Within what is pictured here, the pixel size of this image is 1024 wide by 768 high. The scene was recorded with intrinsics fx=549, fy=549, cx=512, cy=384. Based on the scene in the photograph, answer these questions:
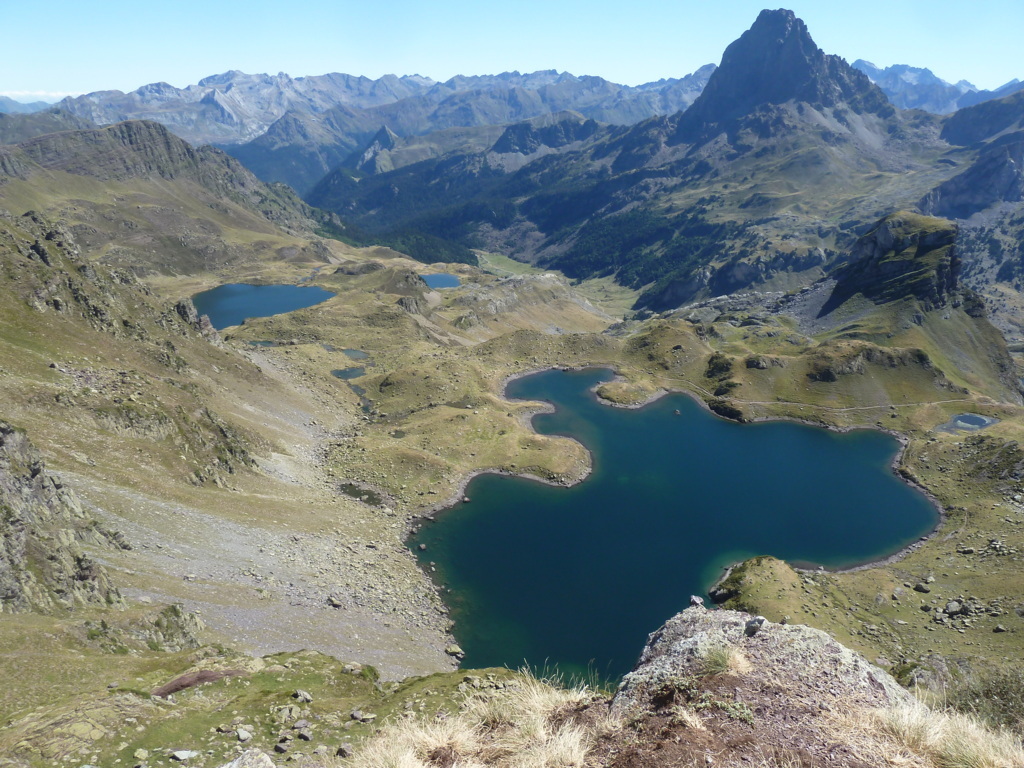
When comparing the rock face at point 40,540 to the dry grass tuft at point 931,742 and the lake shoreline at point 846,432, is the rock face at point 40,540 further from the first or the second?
the lake shoreline at point 846,432

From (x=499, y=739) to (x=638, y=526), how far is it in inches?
3194

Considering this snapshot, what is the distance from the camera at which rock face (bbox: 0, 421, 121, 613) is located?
3791cm

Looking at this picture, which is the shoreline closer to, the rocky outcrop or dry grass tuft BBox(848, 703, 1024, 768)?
the rocky outcrop

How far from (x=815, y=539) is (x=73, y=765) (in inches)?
3842

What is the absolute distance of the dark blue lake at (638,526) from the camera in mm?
68250

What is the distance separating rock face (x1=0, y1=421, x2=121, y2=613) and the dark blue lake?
122 ft

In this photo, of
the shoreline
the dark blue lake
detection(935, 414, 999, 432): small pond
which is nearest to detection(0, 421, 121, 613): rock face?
the dark blue lake

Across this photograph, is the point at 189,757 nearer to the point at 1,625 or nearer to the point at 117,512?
the point at 1,625

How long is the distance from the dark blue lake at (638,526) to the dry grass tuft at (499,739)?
38621mm

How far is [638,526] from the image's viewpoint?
9094cm

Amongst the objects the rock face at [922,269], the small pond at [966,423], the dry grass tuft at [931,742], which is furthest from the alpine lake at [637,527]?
the rock face at [922,269]

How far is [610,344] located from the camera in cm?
17575

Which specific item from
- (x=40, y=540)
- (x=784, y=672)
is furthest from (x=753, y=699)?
(x=40, y=540)

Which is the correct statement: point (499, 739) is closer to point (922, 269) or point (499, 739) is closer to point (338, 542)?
point (338, 542)
